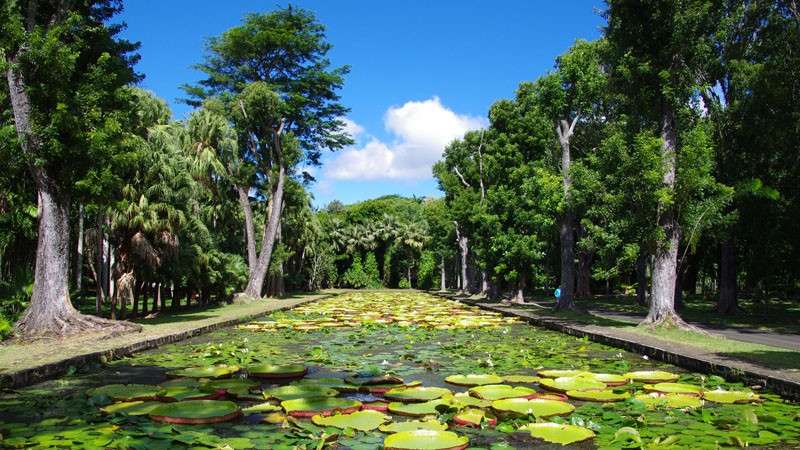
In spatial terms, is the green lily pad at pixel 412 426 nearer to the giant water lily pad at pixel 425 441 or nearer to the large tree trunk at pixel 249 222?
the giant water lily pad at pixel 425 441

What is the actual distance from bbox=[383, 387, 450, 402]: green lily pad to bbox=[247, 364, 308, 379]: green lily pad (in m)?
1.53

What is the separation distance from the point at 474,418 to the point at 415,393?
3.33ft

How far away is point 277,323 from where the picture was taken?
14.9m

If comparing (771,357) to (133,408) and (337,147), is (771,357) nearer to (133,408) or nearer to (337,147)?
(133,408)

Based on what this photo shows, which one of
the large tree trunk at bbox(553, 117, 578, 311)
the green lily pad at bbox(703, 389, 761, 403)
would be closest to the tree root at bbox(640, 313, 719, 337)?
the large tree trunk at bbox(553, 117, 578, 311)

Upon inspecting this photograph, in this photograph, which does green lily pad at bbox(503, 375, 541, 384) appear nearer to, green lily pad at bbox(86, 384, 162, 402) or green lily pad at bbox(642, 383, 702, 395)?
green lily pad at bbox(642, 383, 702, 395)

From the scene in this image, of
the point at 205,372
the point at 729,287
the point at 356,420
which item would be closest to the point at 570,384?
the point at 356,420

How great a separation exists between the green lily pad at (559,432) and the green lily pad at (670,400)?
1.38m

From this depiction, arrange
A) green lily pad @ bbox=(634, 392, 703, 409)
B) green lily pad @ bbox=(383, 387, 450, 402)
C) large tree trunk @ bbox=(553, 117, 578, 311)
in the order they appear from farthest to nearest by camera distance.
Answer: large tree trunk @ bbox=(553, 117, 578, 311)
green lily pad @ bbox=(383, 387, 450, 402)
green lily pad @ bbox=(634, 392, 703, 409)

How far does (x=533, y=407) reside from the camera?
527 centimetres

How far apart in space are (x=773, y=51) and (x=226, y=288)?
21.0 metres

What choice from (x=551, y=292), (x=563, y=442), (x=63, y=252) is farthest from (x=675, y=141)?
(x=551, y=292)

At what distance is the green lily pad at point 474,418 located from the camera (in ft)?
16.0

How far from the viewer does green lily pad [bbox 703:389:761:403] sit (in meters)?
5.75
